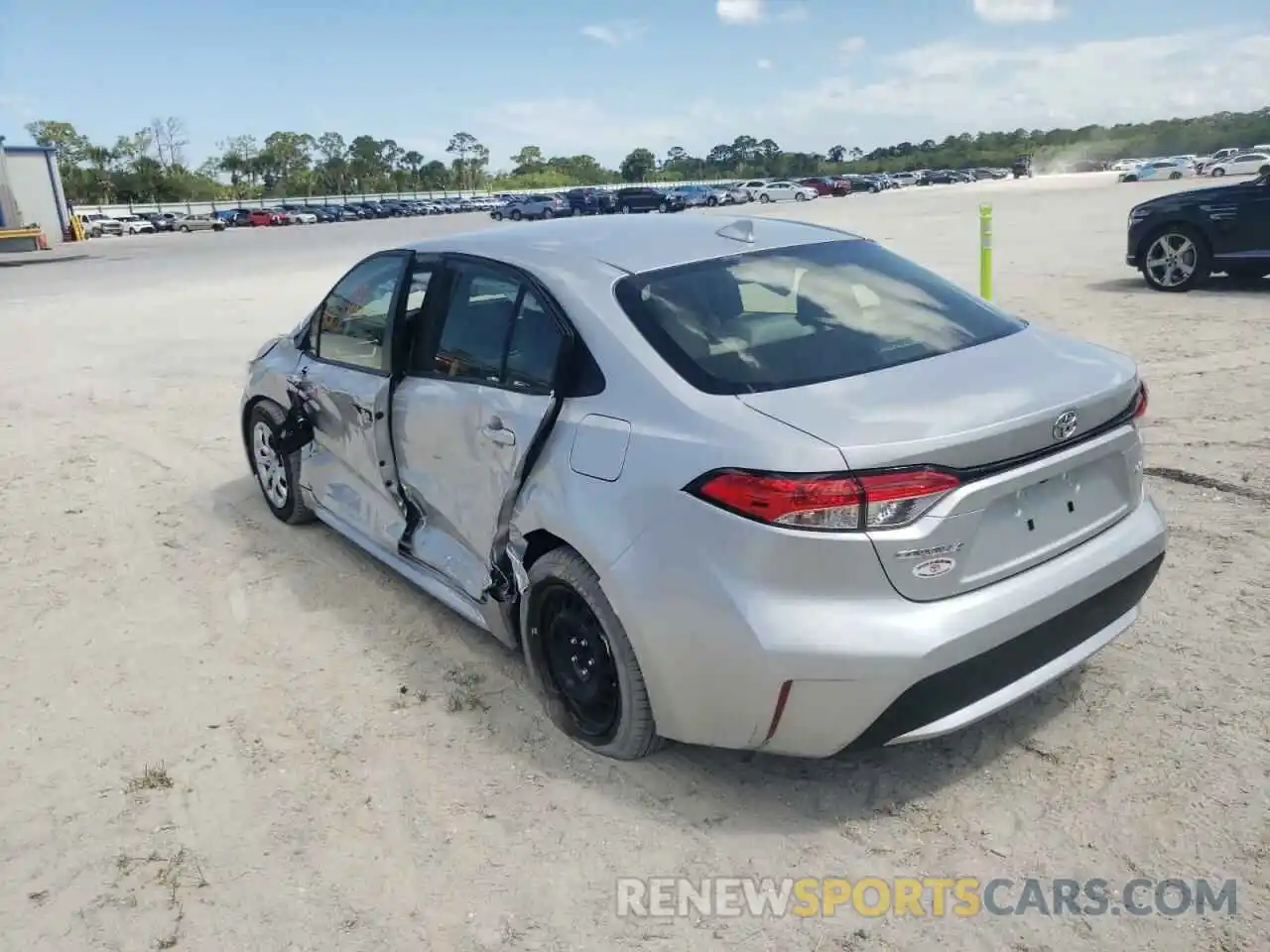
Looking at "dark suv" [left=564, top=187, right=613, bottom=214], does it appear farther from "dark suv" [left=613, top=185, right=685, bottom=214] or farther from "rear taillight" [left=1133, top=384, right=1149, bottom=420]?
"rear taillight" [left=1133, top=384, right=1149, bottom=420]

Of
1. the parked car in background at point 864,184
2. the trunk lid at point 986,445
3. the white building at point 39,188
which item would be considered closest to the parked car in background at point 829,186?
the parked car in background at point 864,184

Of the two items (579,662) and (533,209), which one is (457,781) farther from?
(533,209)

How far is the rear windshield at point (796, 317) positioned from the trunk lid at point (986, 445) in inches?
4.7

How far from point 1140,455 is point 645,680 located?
1.73 metres

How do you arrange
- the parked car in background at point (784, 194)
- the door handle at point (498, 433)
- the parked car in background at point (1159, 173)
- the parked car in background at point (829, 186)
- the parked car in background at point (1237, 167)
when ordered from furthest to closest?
the parked car in background at point (829, 186)
the parked car in background at point (784, 194)
the parked car in background at point (1159, 173)
the parked car in background at point (1237, 167)
the door handle at point (498, 433)

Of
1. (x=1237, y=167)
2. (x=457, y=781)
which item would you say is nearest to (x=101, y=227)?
(x=457, y=781)

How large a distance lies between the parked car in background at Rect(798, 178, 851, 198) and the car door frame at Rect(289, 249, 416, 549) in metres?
66.4

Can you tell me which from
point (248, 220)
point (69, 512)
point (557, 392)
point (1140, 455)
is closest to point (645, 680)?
point (557, 392)

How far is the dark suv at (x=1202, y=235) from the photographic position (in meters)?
11.1

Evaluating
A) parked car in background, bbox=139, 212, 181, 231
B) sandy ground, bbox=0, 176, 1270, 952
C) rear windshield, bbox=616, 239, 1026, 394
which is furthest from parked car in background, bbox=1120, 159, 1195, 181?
rear windshield, bbox=616, 239, 1026, 394

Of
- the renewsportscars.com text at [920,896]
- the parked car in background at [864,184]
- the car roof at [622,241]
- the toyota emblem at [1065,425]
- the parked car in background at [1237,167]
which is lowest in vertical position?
the parked car in background at [864,184]

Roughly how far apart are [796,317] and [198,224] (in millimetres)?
71942

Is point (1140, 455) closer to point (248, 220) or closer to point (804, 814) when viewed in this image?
point (804, 814)

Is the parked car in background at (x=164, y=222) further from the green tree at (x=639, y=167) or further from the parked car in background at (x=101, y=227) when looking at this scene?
the green tree at (x=639, y=167)
